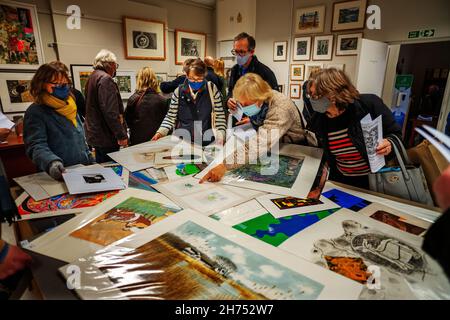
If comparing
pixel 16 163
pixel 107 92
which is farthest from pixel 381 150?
pixel 16 163

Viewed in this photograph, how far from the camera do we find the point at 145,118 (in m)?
2.64

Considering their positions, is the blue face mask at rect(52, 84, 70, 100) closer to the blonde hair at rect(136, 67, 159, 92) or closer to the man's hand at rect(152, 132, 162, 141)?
the man's hand at rect(152, 132, 162, 141)

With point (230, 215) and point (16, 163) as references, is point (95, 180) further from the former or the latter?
point (16, 163)

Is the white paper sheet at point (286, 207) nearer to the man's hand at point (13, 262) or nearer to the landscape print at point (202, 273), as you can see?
the landscape print at point (202, 273)

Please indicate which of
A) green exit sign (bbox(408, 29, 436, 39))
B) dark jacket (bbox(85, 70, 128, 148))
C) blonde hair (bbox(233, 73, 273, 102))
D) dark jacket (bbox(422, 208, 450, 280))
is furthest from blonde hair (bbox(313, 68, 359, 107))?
green exit sign (bbox(408, 29, 436, 39))

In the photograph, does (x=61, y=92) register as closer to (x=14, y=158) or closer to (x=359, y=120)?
(x=359, y=120)

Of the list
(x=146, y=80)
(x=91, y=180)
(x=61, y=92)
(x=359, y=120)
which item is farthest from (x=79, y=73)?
(x=359, y=120)

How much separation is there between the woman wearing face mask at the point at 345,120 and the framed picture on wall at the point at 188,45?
431cm

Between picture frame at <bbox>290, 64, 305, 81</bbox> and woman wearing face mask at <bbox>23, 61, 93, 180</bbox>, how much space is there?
371cm

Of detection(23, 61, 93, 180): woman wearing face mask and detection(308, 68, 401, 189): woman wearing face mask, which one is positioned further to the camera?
detection(23, 61, 93, 180): woman wearing face mask

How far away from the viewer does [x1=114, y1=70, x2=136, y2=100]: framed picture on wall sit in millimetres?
4301

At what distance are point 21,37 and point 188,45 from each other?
2713 millimetres

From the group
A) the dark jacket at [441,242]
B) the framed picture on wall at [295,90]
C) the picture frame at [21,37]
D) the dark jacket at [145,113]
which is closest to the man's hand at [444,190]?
the dark jacket at [441,242]

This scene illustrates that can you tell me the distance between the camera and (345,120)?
1216 millimetres
